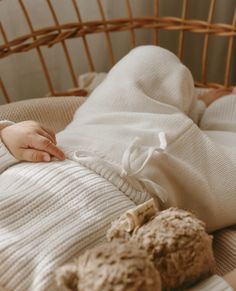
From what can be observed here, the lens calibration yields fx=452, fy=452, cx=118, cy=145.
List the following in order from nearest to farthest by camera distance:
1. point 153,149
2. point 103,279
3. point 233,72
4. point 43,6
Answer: point 103,279 → point 153,149 → point 43,6 → point 233,72

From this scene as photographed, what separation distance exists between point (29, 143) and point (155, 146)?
22cm

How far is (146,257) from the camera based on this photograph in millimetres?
450

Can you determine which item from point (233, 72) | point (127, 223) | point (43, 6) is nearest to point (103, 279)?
point (127, 223)

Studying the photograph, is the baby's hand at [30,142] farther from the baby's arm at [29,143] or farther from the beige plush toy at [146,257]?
the beige plush toy at [146,257]

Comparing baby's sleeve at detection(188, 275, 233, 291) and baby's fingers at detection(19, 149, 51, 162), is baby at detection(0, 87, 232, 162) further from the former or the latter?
baby's sleeve at detection(188, 275, 233, 291)

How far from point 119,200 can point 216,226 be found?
22 cm

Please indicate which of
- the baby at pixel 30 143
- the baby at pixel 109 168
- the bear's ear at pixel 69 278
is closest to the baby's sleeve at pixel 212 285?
the baby at pixel 109 168

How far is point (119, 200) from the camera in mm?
690

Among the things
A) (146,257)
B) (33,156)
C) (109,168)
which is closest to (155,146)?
(109,168)

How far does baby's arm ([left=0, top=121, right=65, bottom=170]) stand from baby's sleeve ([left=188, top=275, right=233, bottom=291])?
12.6 inches

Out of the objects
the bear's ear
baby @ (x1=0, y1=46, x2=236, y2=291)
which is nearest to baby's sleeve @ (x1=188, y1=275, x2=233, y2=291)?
baby @ (x1=0, y1=46, x2=236, y2=291)

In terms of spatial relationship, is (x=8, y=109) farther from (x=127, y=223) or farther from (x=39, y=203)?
(x=127, y=223)

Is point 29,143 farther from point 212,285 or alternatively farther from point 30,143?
point 212,285

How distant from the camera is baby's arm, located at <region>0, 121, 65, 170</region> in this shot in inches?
29.5
